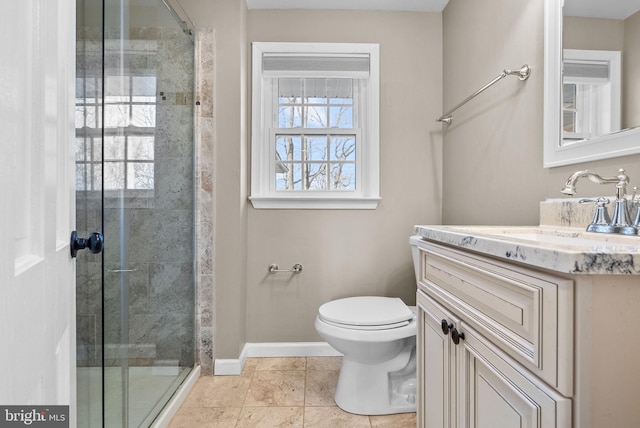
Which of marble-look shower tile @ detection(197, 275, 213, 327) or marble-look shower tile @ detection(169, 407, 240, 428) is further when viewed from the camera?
marble-look shower tile @ detection(197, 275, 213, 327)

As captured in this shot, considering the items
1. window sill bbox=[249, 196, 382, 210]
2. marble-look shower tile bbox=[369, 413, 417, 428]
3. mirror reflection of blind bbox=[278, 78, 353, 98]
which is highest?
mirror reflection of blind bbox=[278, 78, 353, 98]

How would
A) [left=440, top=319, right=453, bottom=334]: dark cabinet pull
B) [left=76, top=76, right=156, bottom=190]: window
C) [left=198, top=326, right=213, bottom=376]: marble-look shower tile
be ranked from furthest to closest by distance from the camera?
[left=198, top=326, right=213, bottom=376]: marble-look shower tile < [left=76, top=76, right=156, bottom=190]: window < [left=440, top=319, right=453, bottom=334]: dark cabinet pull

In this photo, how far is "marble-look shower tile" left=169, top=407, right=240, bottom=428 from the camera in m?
1.41

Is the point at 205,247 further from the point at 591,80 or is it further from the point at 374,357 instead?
the point at 591,80

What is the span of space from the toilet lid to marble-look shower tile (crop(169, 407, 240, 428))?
62cm

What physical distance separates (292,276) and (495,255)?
1.56 m

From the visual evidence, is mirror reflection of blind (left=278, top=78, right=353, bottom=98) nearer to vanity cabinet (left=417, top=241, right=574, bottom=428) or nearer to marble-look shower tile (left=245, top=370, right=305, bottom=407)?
vanity cabinet (left=417, top=241, right=574, bottom=428)

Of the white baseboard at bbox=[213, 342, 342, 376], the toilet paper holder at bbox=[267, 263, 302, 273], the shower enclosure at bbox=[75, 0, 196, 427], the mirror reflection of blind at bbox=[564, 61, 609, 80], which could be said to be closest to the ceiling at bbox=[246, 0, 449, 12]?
the shower enclosure at bbox=[75, 0, 196, 427]

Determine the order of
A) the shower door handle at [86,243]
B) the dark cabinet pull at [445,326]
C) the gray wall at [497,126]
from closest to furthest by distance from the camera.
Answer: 1. the shower door handle at [86,243]
2. the dark cabinet pull at [445,326]
3. the gray wall at [497,126]

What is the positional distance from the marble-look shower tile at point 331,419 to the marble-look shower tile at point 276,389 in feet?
0.31

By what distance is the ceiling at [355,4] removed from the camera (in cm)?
198

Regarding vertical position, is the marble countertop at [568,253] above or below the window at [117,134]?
below

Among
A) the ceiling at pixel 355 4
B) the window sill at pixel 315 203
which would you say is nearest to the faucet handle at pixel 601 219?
the window sill at pixel 315 203

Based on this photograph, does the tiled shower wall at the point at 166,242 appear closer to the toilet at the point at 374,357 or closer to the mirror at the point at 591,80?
the toilet at the point at 374,357
